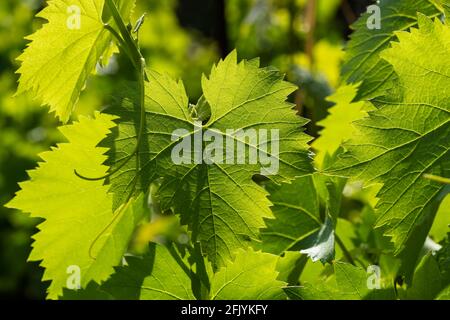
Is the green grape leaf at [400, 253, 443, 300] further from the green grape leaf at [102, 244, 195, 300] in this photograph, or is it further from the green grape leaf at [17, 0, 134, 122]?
the green grape leaf at [17, 0, 134, 122]

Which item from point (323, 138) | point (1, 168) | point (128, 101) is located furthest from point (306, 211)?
point (1, 168)

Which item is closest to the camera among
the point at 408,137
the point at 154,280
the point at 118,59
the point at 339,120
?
the point at 408,137

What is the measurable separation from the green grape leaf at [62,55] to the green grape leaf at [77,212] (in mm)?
33

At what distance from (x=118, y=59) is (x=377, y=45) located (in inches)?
78.8

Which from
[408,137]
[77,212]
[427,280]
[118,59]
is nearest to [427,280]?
[427,280]

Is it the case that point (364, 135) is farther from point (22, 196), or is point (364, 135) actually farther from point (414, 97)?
point (22, 196)

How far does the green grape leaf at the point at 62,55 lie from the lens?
0.80 m

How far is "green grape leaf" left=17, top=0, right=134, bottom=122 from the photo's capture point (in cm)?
80

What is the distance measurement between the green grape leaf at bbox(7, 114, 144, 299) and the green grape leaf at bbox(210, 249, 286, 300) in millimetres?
127

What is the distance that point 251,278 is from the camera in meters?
0.75

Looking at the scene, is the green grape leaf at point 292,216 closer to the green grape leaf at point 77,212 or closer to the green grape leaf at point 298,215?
the green grape leaf at point 298,215

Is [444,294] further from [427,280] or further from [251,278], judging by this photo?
[251,278]

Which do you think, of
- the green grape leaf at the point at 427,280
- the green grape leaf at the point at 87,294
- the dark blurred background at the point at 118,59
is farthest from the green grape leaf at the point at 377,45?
the dark blurred background at the point at 118,59
